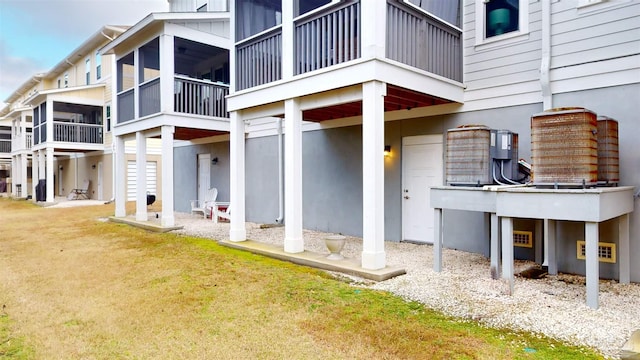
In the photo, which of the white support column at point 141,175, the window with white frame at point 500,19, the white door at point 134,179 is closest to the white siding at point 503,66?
the window with white frame at point 500,19

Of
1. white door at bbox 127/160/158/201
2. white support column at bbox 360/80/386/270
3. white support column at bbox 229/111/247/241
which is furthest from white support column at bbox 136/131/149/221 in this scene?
white door at bbox 127/160/158/201

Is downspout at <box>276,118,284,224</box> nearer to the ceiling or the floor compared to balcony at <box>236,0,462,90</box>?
nearer to the floor

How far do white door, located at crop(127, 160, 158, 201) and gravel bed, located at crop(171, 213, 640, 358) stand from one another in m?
14.7

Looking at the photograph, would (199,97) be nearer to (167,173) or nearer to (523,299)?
(167,173)

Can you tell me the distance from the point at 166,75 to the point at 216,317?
731 cm

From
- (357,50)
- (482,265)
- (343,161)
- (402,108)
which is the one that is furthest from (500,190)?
(343,161)

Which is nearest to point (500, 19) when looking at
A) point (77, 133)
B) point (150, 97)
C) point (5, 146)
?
point (150, 97)

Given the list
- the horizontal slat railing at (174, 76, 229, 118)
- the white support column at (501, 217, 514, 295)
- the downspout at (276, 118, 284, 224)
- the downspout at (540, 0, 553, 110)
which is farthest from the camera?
the horizontal slat railing at (174, 76, 229, 118)

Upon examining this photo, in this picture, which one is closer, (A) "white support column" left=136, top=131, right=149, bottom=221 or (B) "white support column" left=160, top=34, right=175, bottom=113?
(B) "white support column" left=160, top=34, right=175, bottom=113

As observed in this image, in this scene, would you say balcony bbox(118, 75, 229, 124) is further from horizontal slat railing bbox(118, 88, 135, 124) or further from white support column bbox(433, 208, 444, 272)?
white support column bbox(433, 208, 444, 272)

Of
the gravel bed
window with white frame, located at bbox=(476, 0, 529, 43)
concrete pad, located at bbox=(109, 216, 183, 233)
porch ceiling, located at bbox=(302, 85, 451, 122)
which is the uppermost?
window with white frame, located at bbox=(476, 0, 529, 43)

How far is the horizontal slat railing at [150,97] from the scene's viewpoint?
10091 mm

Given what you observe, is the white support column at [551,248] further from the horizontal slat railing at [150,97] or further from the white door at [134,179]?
the white door at [134,179]

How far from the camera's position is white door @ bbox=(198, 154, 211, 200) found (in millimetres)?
12669
